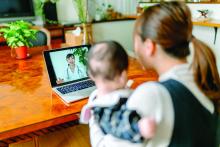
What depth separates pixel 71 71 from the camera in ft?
4.79

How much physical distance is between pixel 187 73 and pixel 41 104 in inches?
30.6

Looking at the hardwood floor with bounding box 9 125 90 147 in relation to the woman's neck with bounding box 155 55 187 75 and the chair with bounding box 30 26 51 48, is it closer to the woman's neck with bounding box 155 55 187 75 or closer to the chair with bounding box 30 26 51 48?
the chair with bounding box 30 26 51 48

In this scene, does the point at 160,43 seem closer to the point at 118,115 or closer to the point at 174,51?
the point at 174,51

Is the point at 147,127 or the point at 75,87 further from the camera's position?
the point at 75,87

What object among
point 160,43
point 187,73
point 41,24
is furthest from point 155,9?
point 41,24

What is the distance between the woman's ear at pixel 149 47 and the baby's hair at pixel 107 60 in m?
0.15

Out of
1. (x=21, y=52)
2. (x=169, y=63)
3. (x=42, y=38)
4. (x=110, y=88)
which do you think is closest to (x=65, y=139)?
(x=21, y=52)

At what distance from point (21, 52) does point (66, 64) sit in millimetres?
927

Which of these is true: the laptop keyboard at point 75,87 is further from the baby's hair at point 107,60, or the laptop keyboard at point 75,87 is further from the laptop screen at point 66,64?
the baby's hair at point 107,60

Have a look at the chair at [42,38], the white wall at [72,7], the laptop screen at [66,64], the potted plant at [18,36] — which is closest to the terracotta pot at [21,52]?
the potted plant at [18,36]

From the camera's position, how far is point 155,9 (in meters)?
0.74

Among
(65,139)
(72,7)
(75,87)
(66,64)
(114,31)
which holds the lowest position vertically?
(65,139)

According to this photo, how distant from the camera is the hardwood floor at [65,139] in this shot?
84.0 inches

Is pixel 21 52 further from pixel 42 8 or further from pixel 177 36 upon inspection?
pixel 42 8
